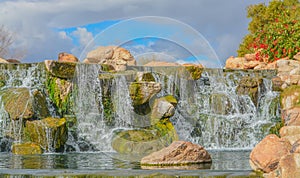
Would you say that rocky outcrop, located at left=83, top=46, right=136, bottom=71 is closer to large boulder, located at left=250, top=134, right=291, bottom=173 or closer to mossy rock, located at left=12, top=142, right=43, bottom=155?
mossy rock, located at left=12, top=142, right=43, bottom=155

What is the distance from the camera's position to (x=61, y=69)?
Result: 17.2 meters

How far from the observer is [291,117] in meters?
17.5

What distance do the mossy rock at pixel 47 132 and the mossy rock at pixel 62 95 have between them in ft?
6.01

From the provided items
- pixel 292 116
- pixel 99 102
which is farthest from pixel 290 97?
pixel 99 102

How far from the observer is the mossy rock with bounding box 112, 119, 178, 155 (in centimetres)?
1395

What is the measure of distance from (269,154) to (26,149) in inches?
316

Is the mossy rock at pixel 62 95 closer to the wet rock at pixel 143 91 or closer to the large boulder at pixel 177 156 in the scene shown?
the wet rock at pixel 143 91

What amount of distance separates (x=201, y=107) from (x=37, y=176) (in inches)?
442

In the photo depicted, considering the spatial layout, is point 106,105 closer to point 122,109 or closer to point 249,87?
point 122,109

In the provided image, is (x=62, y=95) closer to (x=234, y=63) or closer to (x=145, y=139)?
(x=145, y=139)

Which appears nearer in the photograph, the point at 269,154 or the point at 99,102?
the point at 269,154

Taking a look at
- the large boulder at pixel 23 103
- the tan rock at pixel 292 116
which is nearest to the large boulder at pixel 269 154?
the tan rock at pixel 292 116

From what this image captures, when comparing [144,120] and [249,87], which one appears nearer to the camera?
[144,120]

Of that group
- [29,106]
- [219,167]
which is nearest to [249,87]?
[29,106]
